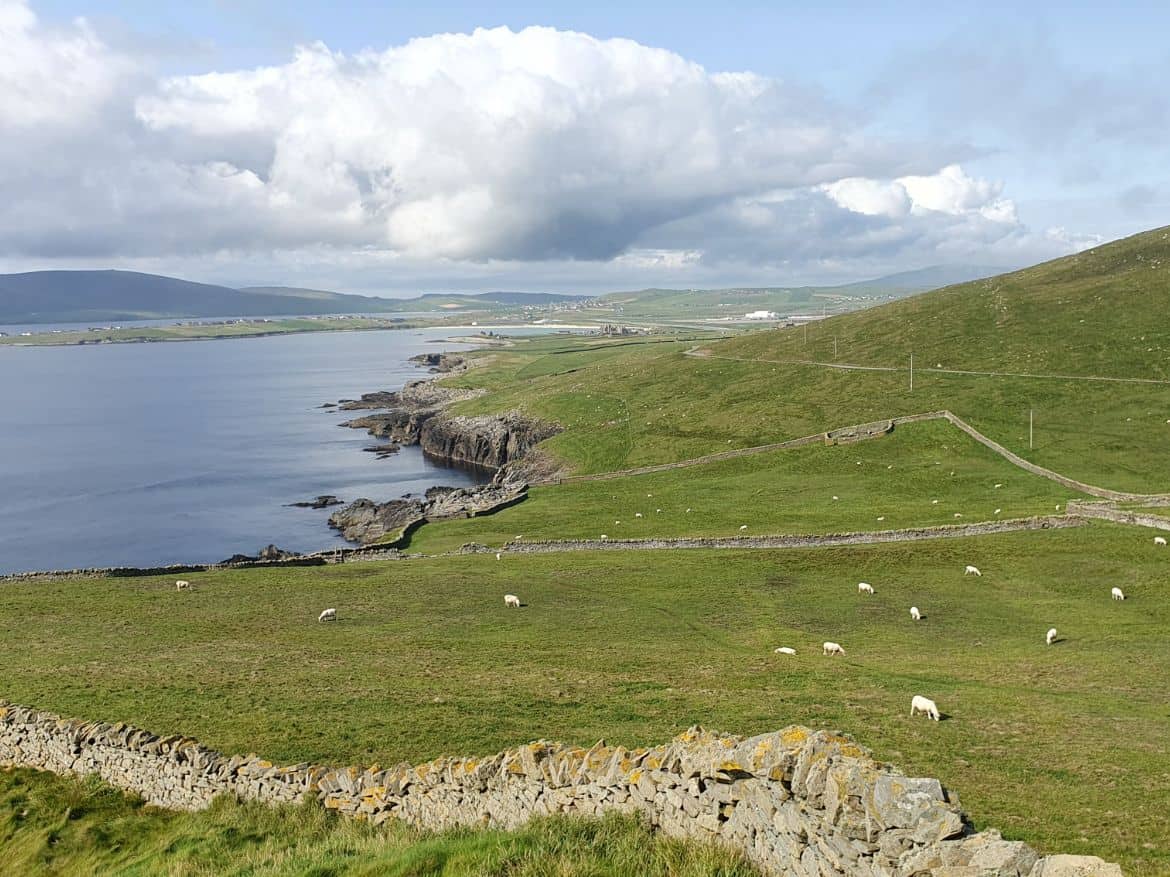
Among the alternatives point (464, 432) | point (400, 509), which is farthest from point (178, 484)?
point (400, 509)

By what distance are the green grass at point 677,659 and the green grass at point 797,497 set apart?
934 cm

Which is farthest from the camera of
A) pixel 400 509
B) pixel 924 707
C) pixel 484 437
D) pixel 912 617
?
pixel 484 437

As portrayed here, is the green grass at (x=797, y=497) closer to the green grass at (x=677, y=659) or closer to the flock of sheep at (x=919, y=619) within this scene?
the green grass at (x=677, y=659)

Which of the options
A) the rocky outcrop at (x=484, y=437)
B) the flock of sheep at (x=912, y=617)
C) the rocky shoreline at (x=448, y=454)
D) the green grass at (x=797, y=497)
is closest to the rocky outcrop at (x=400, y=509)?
the rocky shoreline at (x=448, y=454)

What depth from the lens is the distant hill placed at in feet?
341

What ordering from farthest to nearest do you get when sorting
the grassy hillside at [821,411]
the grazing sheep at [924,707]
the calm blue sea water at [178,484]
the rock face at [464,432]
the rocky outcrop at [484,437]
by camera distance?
the rock face at [464,432] → the rocky outcrop at [484,437] → the calm blue sea water at [178,484] → the grassy hillside at [821,411] → the grazing sheep at [924,707]

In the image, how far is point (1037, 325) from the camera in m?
119

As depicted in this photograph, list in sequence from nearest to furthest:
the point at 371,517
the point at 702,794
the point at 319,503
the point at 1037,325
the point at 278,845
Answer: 1. the point at 702,794
2. the point at 278,845
3. the point at 371,517
4. the point at 319,503
5. the point at 1037,325

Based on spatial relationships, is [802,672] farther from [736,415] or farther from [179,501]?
[179,501]

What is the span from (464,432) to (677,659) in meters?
121

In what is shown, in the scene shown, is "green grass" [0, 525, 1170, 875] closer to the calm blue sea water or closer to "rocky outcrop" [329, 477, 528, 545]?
"rocky outcrop" [329, 477, 528, 545]

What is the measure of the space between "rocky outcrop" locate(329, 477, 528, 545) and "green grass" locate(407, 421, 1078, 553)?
20.2 ft

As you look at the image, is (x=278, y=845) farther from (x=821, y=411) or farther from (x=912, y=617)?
(x=821, y=411)

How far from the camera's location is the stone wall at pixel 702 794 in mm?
9742
